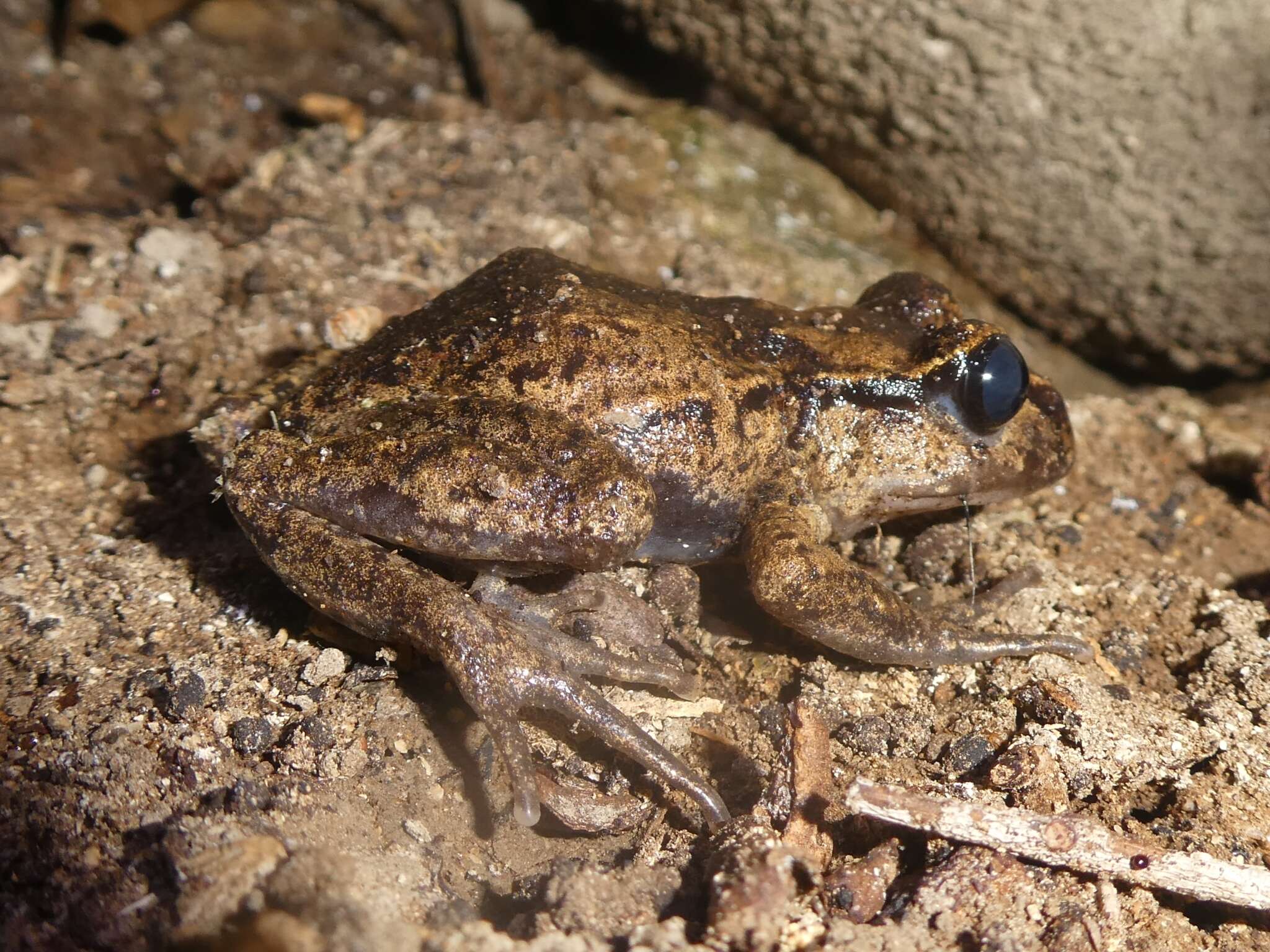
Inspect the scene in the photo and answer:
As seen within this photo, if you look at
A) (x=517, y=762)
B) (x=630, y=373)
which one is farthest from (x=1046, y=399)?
(x=517, y=762)

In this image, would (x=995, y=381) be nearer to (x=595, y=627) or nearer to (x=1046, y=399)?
(x=1046, y=399)

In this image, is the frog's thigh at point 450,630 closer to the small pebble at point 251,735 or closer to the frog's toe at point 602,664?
the frog's toe at point 602,664

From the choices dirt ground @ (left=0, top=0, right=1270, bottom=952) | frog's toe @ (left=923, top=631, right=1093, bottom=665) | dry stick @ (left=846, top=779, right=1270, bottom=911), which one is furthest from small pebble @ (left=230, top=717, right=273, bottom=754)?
frog's toe @ (left=923, top=631, right=1093, bottom=665)

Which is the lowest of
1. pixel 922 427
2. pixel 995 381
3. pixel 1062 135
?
pixel 922 427

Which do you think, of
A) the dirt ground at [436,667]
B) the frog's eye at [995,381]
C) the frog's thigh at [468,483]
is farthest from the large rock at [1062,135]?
the frog's thigh at [468,483]

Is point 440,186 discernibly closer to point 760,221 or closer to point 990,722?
point 760,221

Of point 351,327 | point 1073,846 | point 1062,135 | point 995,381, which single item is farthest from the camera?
point 1062,135

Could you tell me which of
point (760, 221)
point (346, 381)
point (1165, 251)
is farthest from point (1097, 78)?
point (346, 381)

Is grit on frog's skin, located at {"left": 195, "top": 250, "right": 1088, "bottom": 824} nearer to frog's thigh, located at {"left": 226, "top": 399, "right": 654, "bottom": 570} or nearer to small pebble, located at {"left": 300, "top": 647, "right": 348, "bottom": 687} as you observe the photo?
frog's thigh, located at {"left": 226, "top": 399, "right": 654, "bottom": 570}
